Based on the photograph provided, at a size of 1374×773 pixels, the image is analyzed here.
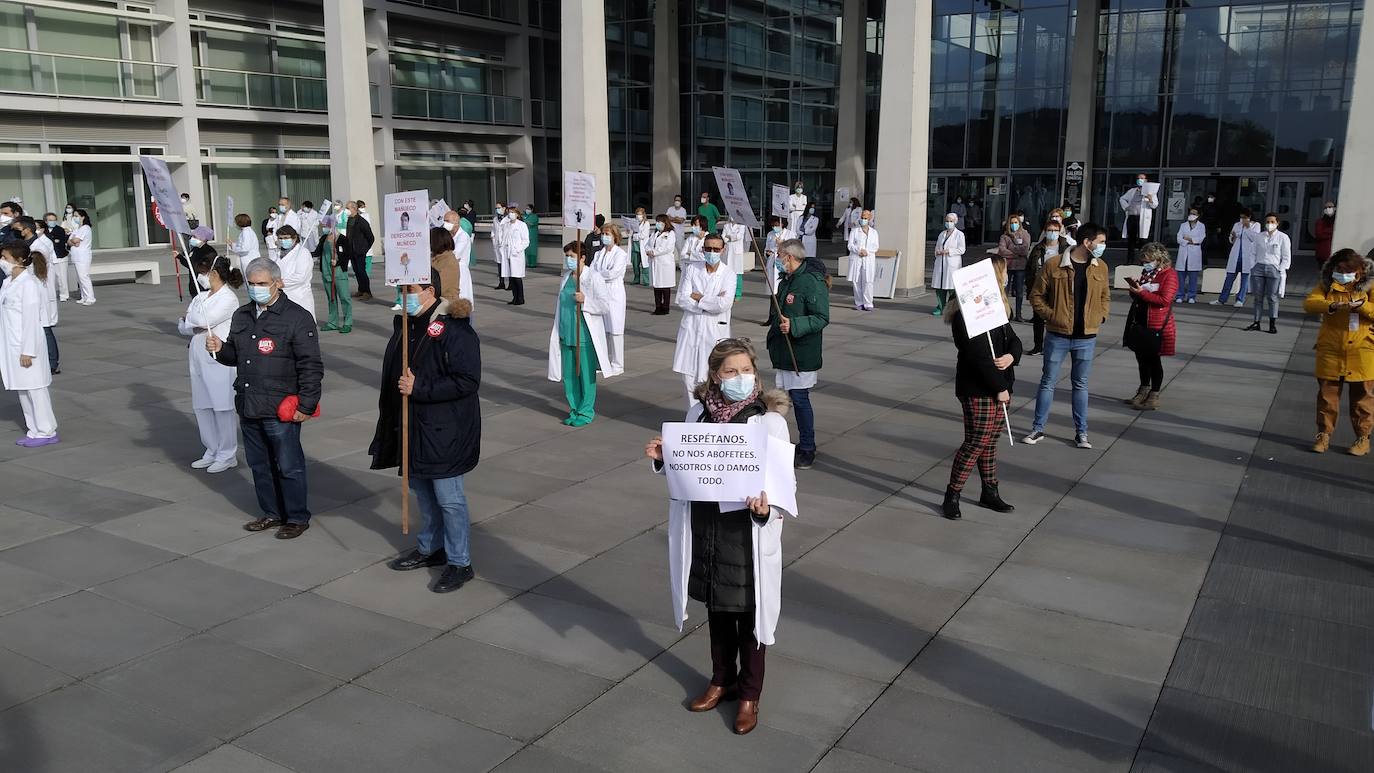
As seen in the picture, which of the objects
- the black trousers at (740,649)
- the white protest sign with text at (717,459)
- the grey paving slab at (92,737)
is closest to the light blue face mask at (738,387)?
the white protest sign with text at (717,459)

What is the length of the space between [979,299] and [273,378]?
496 cm

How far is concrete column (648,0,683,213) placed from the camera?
127ft

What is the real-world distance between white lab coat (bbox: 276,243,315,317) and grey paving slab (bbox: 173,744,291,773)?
31.7 ft

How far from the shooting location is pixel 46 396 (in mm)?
9930

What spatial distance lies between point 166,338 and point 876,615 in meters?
14.0

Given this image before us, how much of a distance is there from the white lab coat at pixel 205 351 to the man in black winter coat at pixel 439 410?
8.95ft

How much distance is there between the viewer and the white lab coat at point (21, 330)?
31.0 feet

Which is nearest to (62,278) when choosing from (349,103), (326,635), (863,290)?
(349,103)

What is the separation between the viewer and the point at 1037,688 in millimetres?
5230

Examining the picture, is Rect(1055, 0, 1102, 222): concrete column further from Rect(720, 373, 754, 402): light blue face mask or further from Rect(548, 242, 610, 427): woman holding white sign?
Rect(720, 373, 754, 402): light blue face mask

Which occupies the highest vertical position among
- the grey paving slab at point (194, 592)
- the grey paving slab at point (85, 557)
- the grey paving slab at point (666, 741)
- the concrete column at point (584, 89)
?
the concrete column at point (584, 89)

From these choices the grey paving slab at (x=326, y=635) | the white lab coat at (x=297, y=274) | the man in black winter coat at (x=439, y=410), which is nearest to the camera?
the grey paving slab at (x=326, y=635)

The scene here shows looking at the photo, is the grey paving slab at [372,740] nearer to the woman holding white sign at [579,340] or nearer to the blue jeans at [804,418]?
the blue jeans at [804,418]

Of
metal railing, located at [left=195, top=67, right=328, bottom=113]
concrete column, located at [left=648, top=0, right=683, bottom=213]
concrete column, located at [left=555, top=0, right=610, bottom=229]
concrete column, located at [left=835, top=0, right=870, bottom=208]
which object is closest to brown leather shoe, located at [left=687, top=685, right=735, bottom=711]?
concrete column, located at [left=555, top=0, right=610, bottom=229]
